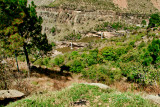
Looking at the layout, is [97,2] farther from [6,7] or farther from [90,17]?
[6,7]

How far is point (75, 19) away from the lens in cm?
6819

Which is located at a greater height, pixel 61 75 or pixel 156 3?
pixel 156 3

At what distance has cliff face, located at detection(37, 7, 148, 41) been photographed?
63.0 meters

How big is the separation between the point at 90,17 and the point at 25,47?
6357cm

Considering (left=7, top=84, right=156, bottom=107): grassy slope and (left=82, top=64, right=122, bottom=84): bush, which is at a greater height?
(left=7, top=84, right=156, bottom=107): grassy slope

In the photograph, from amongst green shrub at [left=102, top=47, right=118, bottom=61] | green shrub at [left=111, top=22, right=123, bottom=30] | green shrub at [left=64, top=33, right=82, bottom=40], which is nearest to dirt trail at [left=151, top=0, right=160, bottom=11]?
green shrub at [left=111, top=22, right=123, bottom=30]

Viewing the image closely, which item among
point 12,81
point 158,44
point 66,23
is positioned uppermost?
point 66,23

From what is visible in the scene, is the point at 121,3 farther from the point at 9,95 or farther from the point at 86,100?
the point at 9,95

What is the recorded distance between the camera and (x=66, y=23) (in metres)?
70.1

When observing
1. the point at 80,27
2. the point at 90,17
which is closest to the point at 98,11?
the point at 90,17

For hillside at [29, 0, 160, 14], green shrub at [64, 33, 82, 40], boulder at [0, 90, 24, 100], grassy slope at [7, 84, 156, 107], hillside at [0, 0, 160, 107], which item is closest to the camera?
grassy slope at [7, 84, 156, 107]

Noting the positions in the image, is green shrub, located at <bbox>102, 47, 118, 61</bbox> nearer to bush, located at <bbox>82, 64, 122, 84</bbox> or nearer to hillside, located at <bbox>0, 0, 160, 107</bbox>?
hillside, located at <bbox>0, 0, 160, 107</bbox>

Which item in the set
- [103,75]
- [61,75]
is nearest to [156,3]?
[103,75]

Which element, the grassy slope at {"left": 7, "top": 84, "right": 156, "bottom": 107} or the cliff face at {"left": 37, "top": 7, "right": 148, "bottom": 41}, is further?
the cliff face at {"left": 37, "top": 7, "right": 148, "bottom": 41}
